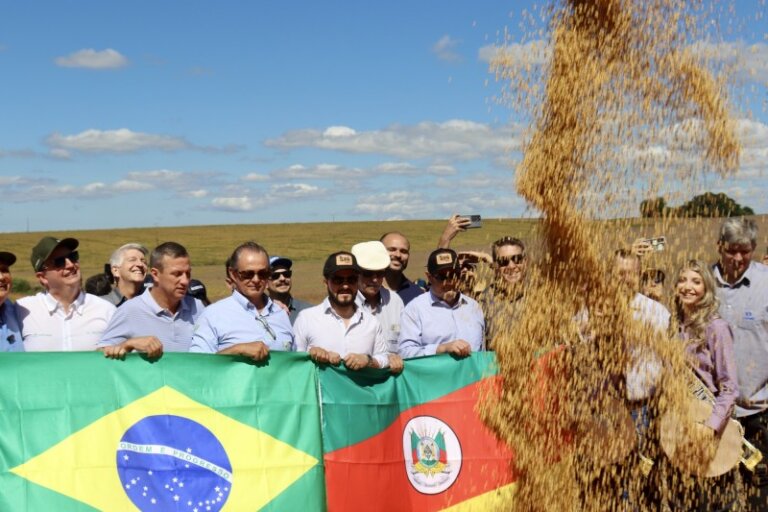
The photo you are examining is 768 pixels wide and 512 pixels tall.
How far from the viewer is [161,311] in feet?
18.6

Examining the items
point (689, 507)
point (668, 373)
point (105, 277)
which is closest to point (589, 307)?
point (668, 373)

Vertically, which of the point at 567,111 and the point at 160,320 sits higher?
the point at 567,111

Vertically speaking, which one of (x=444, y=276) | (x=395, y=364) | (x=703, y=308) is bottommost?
(x=395, y=364)

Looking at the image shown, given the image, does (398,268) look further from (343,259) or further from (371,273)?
(343,259)

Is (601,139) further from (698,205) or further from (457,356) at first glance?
(457,356)

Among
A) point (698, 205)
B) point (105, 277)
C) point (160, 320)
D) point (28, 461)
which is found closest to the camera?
point (28, 461)

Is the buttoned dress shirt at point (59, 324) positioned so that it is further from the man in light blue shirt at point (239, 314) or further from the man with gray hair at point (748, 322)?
the man with gray hair at point (748, 322)

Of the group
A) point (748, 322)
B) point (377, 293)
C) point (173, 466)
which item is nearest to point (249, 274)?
point (173, 466)

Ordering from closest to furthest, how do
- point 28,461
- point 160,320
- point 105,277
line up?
point 28,461 → point 160,320 → point 105,277

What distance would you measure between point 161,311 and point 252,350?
66cm

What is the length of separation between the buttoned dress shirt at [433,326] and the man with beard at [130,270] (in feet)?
6.76

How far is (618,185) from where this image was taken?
5848 mm

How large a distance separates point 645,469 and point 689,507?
42cm

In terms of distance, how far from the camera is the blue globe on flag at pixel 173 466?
5.14 m
